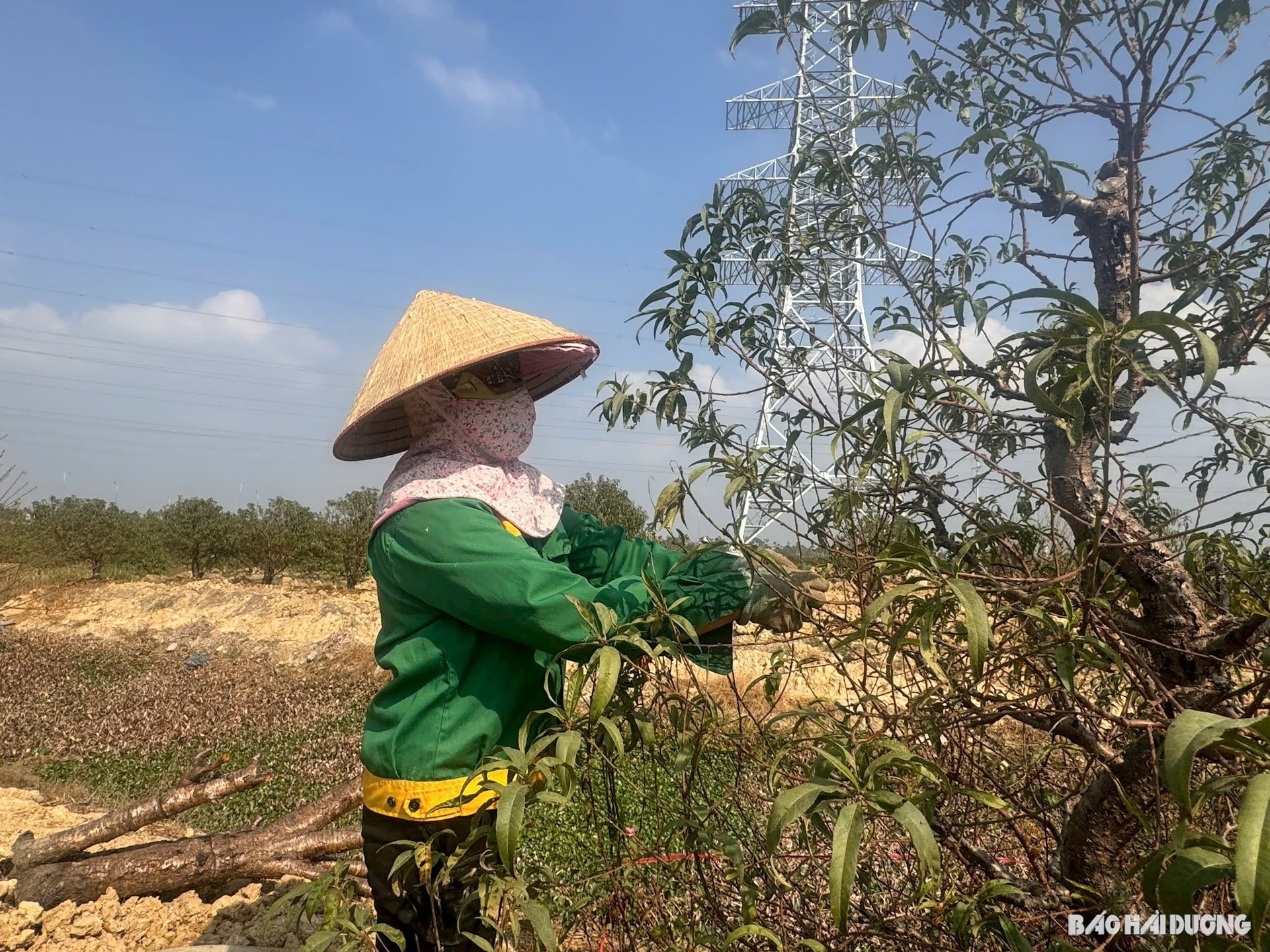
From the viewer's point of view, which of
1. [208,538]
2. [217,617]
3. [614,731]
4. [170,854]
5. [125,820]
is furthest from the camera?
[208,538]

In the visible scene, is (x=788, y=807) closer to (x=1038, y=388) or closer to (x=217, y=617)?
(x=1038, y=388)

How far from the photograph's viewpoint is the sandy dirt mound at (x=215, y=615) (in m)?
11.8

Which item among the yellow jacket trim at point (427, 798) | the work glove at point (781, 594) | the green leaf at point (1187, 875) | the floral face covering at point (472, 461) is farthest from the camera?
the floral face covering at point (472, 461)

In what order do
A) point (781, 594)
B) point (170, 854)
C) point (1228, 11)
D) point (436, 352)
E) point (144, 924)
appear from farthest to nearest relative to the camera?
point (170, 854) → point (144, 924) → point (436, 352) → point (1228, 11) → point (781, 594)

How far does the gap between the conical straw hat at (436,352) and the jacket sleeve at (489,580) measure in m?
0.28

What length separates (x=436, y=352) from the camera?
1686 millimetres

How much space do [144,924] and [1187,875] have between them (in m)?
3.41

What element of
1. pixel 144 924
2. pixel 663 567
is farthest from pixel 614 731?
pixel 144 924

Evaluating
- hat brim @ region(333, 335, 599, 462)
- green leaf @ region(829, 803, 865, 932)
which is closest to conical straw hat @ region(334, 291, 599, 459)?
hat brim @ region(333, 335, 599, 462)

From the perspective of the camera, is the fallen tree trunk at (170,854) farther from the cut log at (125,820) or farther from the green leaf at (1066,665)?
the green leaf at (1066,665)

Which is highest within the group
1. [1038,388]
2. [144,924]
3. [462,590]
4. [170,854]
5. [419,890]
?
[1038,388]

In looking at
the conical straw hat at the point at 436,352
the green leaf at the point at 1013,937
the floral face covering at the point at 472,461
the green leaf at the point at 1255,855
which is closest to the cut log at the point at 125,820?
the conical straw hat at the point at 436,352

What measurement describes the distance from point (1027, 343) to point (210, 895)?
3.61 m

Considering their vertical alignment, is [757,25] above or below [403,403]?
above
